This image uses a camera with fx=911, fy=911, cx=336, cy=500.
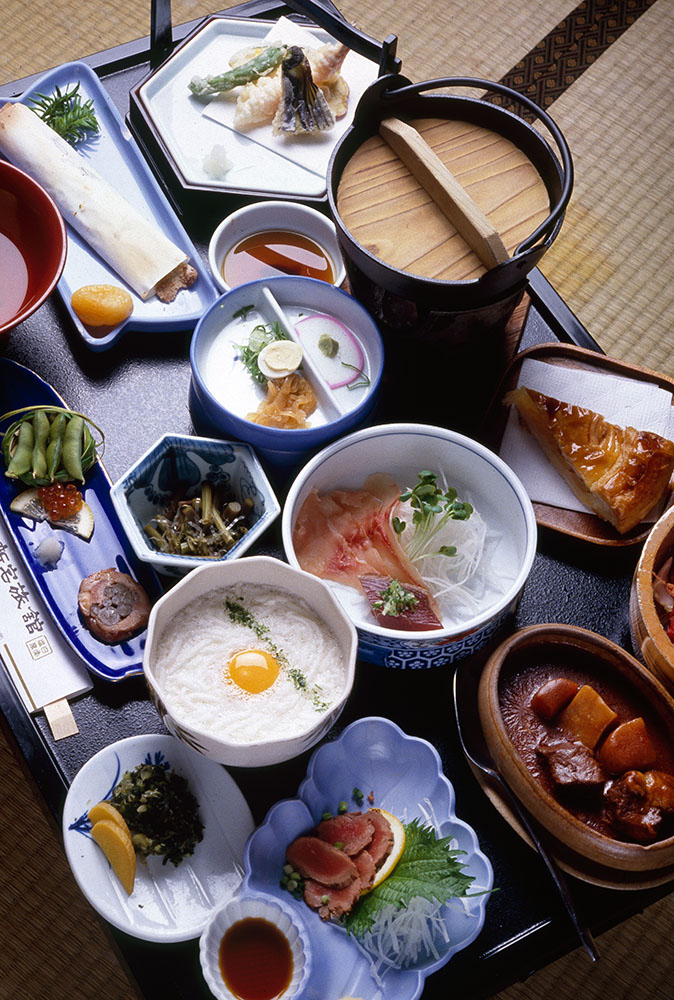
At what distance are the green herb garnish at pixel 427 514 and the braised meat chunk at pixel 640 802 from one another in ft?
1.46

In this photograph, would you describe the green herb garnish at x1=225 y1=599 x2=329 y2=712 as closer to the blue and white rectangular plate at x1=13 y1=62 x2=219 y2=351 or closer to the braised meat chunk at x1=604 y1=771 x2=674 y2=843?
the braised meat chunk at x1=604 y1=771 x2=674 y2=843

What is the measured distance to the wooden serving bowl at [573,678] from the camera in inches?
52.1

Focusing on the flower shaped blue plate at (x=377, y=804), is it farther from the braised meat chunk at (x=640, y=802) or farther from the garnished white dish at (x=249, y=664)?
the braised meat chunk at (x=640, y=802)

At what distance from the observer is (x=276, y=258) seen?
188 cm

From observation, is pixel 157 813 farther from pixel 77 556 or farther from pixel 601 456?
pixel 601 456

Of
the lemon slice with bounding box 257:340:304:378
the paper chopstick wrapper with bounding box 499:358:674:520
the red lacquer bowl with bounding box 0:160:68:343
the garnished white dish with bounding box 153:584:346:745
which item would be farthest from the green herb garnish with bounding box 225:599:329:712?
the red lacquer bowl with bounding box 0:160:68:343

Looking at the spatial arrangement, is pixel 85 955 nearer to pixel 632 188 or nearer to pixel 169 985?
pixel 169 985

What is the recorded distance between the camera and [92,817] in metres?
1.36

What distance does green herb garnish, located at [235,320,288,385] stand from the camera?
168 cm

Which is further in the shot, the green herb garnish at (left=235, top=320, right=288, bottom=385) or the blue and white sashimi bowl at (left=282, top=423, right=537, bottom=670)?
the green herb garnish at (left=235, top=320, right=288, bottom=385)

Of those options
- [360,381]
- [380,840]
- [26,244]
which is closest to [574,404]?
[360,381]

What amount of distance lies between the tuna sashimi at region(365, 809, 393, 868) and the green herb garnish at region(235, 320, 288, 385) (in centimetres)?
79

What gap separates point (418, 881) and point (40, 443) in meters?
0.96

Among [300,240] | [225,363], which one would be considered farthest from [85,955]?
[300,240]
